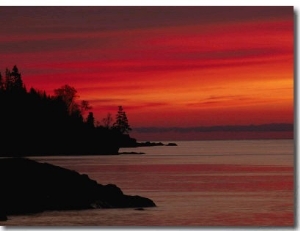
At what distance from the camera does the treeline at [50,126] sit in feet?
34.3

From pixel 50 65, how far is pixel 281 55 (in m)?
2.57

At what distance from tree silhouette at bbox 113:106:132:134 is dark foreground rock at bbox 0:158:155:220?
0.64 m

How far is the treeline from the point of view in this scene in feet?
34.3

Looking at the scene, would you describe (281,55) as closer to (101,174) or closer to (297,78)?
(297,78)

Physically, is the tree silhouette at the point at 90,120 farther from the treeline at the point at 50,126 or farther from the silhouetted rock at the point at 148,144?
the silhouetted rock at the point at 148,144

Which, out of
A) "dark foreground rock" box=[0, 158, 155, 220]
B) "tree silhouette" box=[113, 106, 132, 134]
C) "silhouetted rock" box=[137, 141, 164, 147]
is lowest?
"dark foreground rock" box=[0, 158, 155, 220]

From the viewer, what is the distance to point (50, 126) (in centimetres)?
1063

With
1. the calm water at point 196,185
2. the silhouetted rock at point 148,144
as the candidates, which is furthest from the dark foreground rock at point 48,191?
the silhouetted rock at point 148,144

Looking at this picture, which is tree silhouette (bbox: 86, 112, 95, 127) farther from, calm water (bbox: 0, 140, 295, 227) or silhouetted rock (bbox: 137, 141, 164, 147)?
silhouetted rock (bbox: 137, 141, 164, 147)

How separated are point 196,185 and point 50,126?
1.79m

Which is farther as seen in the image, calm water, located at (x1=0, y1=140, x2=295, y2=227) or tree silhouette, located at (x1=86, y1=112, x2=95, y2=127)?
tree silhouette, located at (x1=86, y1=112, x2=95, y2=127)

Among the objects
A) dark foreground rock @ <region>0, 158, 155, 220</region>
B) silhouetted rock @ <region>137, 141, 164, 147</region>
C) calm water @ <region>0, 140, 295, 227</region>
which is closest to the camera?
calm water @ <region>0, 140, 295, 227</region>

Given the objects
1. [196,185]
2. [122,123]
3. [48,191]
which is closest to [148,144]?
[122,123]

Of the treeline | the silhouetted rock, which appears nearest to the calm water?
the silhouetted rock
